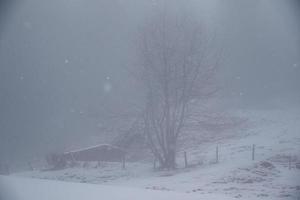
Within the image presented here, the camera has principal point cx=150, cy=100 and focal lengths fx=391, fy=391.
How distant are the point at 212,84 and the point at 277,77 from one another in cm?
3518

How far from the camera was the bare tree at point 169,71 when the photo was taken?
21.0m

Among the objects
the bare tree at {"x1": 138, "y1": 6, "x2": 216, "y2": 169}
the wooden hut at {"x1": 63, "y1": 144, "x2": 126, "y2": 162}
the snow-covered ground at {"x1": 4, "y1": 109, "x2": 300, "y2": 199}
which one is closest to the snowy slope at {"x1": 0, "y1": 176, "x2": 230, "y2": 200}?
the snow-covered ground at {"x1": 4, "y1": 109, "x2": 300, "y2": 199}

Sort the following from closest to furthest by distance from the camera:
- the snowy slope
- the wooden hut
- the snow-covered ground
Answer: the snowy slope < the snow-covered ground < the wooden hut

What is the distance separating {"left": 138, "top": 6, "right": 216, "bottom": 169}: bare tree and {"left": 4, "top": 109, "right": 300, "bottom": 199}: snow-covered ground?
9.50 feet

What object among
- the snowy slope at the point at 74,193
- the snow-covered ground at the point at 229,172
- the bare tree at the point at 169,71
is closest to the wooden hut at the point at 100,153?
the snow-covered ground at the point at 229,172

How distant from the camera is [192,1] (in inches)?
1885

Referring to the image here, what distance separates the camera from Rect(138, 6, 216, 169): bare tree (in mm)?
20984

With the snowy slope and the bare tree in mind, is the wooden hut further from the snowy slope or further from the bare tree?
the snowy slope

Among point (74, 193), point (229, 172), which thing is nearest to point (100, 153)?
point (229, 172)

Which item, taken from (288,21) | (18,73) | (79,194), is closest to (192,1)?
(288,21)

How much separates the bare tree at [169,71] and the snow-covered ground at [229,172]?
2895 mm

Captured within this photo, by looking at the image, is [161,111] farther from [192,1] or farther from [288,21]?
[288,21]

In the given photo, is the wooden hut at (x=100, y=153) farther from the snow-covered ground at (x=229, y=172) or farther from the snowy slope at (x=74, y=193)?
the snowy slope at (x=74, y=193)

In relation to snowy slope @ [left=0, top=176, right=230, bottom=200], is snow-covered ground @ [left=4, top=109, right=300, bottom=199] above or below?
below
